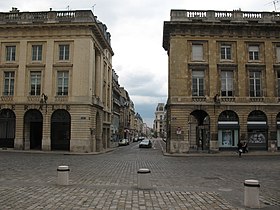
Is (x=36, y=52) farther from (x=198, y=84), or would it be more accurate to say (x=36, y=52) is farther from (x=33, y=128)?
(x=198, y=84)

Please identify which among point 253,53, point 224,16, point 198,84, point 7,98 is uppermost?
point 224,16

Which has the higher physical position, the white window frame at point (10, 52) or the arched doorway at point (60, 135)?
the white window frame at point (10, 52)

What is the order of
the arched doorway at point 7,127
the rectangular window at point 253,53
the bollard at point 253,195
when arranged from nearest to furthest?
1. the bollard at point 253,195
2. the rectangular window at point 253,53
3. the arched doorway at point 7,127

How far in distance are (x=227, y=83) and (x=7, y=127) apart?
2477cm

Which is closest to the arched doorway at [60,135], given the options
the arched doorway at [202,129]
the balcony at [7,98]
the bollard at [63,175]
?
the balcony at [7,98]

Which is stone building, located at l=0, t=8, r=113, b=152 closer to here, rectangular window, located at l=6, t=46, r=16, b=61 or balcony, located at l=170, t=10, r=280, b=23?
rectangular window, located at l=6, t=46, r=16, b=61

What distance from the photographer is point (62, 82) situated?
37531mm

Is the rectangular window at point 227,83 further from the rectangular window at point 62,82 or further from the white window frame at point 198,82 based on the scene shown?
the rectangular window at point 62,82

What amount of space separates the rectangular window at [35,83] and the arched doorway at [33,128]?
1981mm

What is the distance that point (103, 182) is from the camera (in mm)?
12891

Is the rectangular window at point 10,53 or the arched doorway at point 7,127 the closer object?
the arched doorway at point 7,127

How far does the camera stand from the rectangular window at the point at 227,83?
36188mm

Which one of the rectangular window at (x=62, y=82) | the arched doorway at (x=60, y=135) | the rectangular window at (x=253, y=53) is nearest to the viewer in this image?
the rectangular window at (x=253, y=53)

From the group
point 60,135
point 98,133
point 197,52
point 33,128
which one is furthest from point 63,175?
point 98,133
